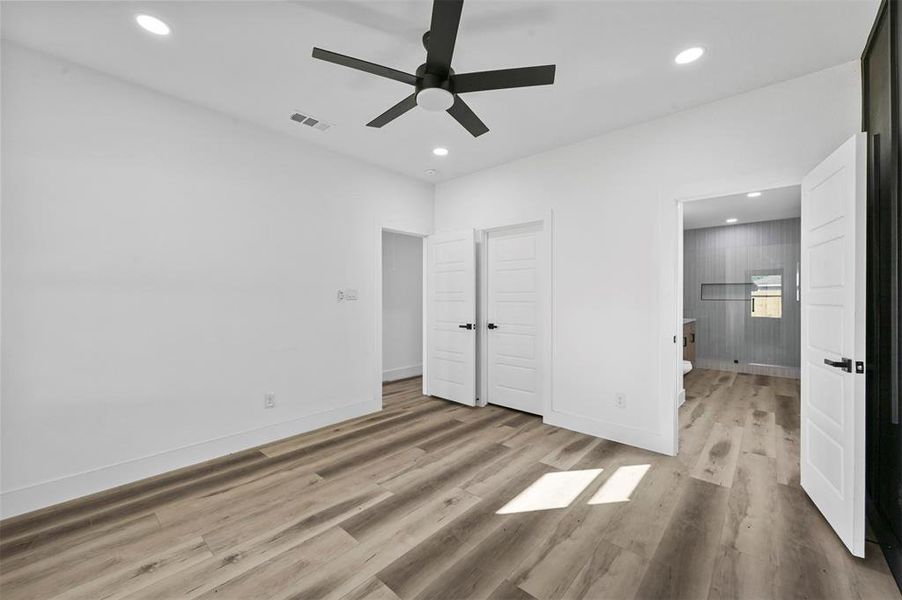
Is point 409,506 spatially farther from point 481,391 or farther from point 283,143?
point 283,143

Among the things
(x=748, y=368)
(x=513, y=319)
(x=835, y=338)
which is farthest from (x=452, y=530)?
(x=748, y=368)

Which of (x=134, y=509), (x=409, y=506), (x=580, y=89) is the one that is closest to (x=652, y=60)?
(x=580, y=89)

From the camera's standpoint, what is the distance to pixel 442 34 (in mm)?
1682

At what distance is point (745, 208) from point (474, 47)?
5.27 metres

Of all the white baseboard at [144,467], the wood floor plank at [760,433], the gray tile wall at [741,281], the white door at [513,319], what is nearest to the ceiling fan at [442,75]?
the white door at [513,319]

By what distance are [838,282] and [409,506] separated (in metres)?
2.80

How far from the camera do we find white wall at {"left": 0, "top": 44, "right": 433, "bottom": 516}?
2320 mm

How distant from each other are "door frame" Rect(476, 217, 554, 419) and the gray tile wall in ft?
15.7

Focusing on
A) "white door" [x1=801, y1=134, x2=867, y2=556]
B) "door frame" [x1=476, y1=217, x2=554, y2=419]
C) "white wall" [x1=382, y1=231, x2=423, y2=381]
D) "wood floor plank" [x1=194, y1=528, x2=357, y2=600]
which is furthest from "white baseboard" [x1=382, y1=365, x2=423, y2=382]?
"white door" [x1=801, y1=134, x2=867, y2=556]

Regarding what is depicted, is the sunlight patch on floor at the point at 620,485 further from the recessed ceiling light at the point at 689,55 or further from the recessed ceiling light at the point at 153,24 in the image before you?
the recessed ceiling light at the point at 153,24

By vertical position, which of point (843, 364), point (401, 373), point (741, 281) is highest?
point (741, 281)

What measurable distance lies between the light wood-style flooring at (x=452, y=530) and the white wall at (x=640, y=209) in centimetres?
52

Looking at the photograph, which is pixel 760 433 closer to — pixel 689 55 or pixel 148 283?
pixel 689 55

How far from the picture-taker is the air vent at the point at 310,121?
3.19 metres
